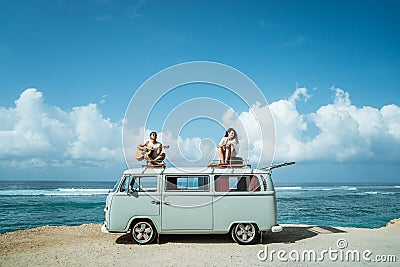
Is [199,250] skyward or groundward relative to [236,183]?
groundward

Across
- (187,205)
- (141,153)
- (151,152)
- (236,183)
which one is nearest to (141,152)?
(141,153)

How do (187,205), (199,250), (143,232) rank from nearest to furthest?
(199,250) < (187,205) < (143,232)

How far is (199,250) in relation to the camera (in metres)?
9.82

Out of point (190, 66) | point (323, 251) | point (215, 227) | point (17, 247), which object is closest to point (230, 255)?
point (215, 227)


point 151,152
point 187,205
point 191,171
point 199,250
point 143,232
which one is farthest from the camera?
point 151,152

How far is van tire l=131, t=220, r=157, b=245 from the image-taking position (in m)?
10.6

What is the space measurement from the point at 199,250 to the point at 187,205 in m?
1.43

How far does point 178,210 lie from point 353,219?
20120 millimetres

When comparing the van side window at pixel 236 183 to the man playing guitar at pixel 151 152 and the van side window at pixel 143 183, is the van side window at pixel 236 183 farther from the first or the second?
the man playing guitar at pixel 151 152

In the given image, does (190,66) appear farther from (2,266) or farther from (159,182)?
(2,266)

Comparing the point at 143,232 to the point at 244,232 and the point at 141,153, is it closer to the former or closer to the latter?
the point at 141,153

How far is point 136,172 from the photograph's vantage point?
10742 millimetres

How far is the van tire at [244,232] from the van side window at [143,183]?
118 inches

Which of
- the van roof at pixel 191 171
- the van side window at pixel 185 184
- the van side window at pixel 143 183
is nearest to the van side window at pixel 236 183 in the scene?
the van roof at pixel 191 171
